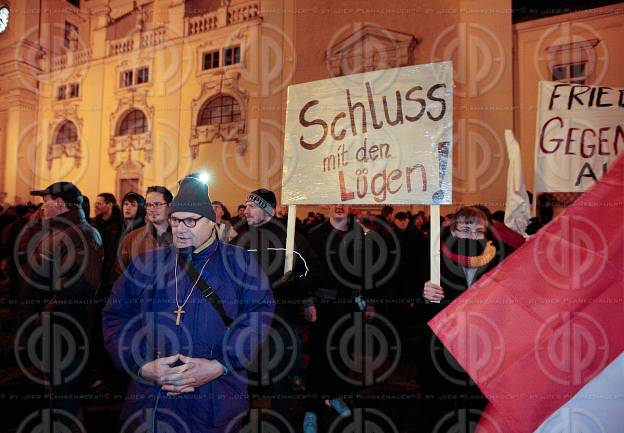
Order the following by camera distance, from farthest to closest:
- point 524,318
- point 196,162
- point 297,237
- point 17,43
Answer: point 17,43
point 196,162
point 297,237
point 524,318

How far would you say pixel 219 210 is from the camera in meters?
6.21

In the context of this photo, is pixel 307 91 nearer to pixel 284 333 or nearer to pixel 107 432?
pixel 284 333

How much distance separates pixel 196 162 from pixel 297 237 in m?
15.2

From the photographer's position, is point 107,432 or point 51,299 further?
point 107,432

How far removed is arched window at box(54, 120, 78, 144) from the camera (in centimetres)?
2216

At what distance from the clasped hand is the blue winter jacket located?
82 millimetres

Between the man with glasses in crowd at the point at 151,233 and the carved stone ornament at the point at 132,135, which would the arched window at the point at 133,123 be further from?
the man with glasses in crowd at the point at 151,233

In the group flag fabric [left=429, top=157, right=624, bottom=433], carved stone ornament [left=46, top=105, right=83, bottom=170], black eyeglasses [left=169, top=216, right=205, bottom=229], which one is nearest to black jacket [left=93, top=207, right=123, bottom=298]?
black eyeglasses [left=169, top=216, right=205, bottom=229]

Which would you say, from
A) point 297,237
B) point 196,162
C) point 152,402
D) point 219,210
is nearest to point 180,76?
point 196,162

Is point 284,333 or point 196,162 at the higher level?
point 196,162

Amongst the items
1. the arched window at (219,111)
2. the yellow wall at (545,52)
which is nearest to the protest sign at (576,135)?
the yellow wall at (545,52)

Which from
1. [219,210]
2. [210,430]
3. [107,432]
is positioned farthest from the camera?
[219,210]

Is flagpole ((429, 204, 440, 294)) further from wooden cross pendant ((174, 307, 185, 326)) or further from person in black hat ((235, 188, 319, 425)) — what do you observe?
wooden cross pendant ((174, 307, 185, 326))

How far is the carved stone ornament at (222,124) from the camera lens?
56.9 feet
